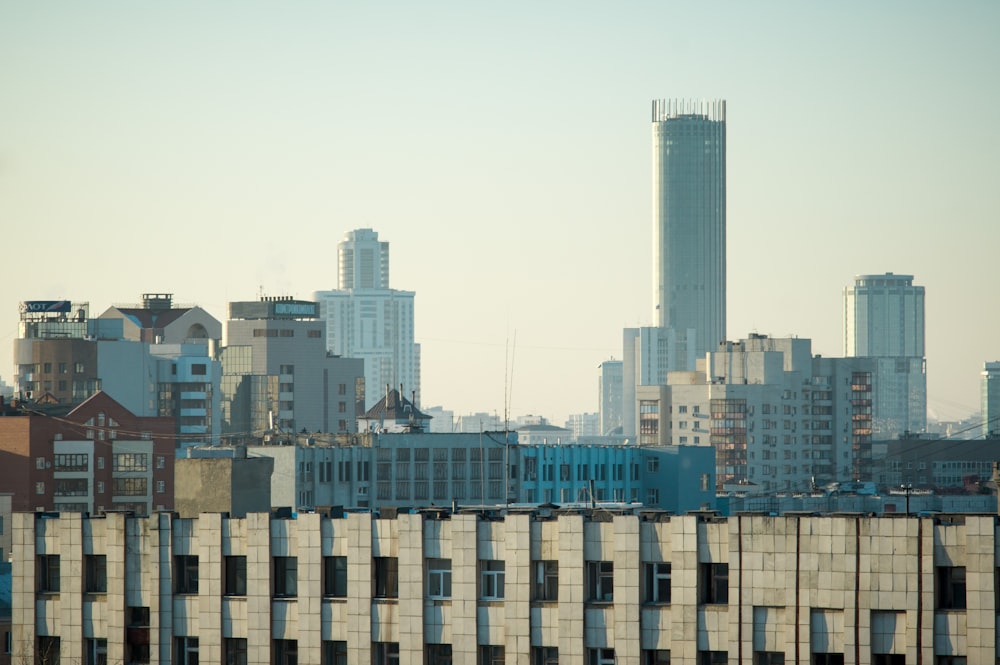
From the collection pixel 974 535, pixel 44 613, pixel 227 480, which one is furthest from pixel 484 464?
pixel 974 535

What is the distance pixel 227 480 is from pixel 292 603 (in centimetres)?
5327

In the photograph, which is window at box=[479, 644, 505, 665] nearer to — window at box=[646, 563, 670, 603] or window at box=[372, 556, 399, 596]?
window at box=[372, 556, 399, 596]

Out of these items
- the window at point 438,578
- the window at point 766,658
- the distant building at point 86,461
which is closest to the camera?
the window at point 766,658

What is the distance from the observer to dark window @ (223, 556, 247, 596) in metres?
65.1

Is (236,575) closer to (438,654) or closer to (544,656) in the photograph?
(438,654)

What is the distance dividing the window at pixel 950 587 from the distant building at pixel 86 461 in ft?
389

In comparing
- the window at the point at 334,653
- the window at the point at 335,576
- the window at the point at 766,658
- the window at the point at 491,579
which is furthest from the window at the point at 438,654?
the window at the point at 766,658

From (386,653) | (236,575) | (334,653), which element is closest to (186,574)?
(236,575)

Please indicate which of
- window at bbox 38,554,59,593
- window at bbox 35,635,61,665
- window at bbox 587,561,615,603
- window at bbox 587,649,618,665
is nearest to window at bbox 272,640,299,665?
window at bbox 35,635,61,665

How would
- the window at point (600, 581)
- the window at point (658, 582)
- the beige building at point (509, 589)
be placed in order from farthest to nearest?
Result: the window at point (600, 581), the window at point (658, 582), the beige building at point (509, 589)

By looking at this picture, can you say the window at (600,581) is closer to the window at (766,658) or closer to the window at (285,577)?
the window at (766,658)

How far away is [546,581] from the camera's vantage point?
202ft

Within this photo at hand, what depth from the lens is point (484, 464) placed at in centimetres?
17812

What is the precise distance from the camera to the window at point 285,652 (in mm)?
64188
